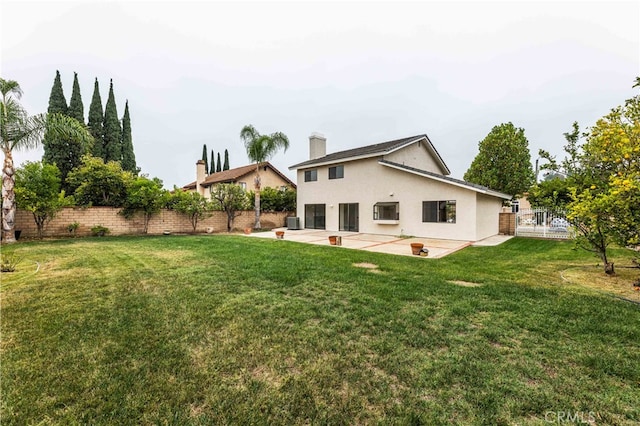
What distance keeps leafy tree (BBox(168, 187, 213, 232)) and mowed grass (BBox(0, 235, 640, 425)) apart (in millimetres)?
11769

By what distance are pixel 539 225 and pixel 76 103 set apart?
41.5m

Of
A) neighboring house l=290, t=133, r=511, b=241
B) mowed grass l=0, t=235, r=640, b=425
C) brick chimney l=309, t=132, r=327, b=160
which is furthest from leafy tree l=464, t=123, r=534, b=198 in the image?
mowed grass l=0, t=235, r=640, b=425

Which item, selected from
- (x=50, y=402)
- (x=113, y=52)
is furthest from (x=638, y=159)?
(x=113, y=52)

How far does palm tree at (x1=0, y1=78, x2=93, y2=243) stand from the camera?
1093 cm

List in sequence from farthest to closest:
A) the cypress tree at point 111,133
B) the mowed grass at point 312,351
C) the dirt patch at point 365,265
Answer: the cypress tree at point 111,133 < the dirt patch at point 365,265 < the mowed grass at point 312,351

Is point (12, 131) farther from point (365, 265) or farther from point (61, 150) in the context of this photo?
point (61, 150)

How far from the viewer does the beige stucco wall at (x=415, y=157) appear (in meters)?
17.7

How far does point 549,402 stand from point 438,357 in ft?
2.99

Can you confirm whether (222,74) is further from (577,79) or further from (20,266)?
(577,79)

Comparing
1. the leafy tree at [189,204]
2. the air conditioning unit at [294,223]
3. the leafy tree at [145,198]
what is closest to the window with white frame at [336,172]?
the air conditioning unit at [294,223]

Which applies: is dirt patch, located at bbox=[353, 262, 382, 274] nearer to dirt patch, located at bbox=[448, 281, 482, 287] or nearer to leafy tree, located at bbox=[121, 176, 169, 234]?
dirt patch, located at bbox=[448, 281, 482, 287]

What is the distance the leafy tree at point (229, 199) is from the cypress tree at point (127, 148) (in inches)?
696

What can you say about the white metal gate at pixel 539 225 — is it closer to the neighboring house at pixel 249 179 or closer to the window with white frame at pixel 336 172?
the window with white frame at pixel 336 172

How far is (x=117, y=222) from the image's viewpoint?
50.7ft
